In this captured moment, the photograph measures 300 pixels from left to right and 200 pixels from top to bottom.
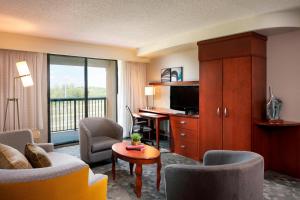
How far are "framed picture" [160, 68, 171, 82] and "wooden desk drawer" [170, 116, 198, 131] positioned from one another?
126 centimetres

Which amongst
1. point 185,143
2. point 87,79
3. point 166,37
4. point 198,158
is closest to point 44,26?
point 87,79

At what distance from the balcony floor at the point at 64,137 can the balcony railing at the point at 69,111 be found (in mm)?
111

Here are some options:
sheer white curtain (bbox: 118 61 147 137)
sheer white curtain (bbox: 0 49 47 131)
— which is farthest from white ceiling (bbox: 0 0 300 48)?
sheer white curtain (bbox: 118 61 147 137)

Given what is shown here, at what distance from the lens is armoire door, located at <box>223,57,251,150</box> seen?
331 cm

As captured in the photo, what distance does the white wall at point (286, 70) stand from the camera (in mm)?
3211

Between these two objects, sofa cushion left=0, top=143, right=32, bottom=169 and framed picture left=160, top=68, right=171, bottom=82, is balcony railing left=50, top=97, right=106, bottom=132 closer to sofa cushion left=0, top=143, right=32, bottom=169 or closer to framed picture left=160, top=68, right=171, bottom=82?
framed picture left=160, top=68, right=171, bottom=82

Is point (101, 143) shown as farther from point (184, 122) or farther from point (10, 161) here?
point (10, 161)

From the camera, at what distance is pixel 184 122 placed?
14.1 ft

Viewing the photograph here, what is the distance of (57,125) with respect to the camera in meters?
5.72

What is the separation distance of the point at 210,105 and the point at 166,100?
6.22ft

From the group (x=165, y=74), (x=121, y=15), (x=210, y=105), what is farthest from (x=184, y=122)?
(x=121, y=15)

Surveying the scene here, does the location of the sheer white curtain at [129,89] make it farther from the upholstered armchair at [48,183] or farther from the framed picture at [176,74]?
the upholstered armchair at [48,183]

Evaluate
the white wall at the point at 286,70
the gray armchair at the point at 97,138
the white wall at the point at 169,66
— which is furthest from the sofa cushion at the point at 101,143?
the white wall at the point at 286,70

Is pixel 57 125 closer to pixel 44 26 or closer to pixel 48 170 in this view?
pixel 44 26
